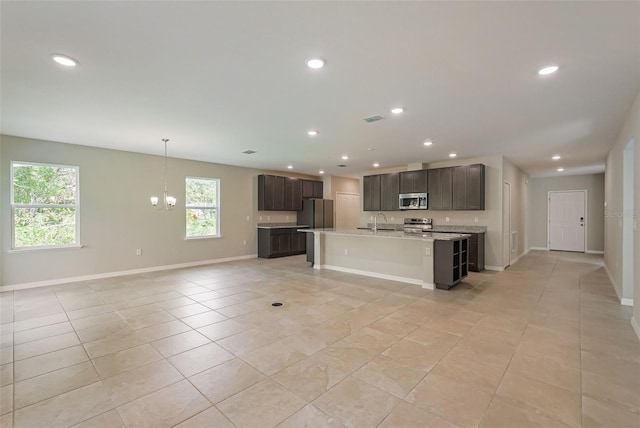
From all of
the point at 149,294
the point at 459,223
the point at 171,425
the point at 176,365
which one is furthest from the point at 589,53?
the point at 149,294

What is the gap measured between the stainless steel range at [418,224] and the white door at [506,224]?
62.7 inches

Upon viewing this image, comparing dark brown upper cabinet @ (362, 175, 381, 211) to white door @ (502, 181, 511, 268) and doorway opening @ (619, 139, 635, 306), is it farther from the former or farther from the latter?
doorway opening @ (619, 139, 635, 306)

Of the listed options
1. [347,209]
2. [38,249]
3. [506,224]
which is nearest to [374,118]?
[506,224]

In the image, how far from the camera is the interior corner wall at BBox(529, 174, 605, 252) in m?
9.32

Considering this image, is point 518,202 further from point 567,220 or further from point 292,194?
point 292,194

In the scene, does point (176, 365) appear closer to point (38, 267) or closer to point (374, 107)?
point (374, 107)

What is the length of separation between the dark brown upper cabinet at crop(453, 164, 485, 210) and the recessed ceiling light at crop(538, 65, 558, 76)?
13.7ft

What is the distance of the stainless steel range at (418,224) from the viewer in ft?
24.7

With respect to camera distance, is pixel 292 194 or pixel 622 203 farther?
pixel 292 194

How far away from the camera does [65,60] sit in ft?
8.29

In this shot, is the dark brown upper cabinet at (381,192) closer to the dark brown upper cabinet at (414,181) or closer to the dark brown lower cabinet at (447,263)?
the dark brown upper cabinet at (414,181)

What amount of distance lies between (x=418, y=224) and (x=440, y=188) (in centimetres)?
109

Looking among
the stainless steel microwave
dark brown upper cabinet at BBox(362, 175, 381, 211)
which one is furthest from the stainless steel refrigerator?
the stainless steel microwave

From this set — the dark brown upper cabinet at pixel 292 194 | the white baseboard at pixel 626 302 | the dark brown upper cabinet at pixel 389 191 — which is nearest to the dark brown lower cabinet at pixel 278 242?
the dark brown upper cabinet at pixel 292 194
